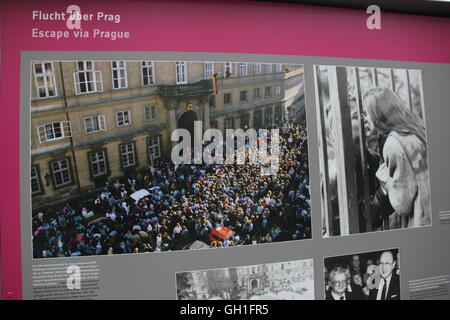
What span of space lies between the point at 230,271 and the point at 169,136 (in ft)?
3.87

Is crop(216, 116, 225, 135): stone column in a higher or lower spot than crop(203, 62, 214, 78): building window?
lower

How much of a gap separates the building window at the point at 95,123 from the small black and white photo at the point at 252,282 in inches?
50.5

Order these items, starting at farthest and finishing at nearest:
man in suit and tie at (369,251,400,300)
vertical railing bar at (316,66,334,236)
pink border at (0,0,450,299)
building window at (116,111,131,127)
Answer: man in suit and tie at (369,251,400,300), vertical railing bar at (316,66,334,236), building window at (116,111,131,127), pink border at (0,0,450,299)

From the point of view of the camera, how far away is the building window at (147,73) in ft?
7.32

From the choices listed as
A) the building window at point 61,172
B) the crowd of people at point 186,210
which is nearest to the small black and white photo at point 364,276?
the crowd of people at point 186,210

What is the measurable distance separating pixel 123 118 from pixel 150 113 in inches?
8.2

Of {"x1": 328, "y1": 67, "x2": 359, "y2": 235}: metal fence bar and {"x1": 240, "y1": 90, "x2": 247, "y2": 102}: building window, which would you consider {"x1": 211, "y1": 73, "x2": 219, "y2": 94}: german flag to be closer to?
{"x1": 240, "y1": 90, "x2": 247, "y2": 102}: building window

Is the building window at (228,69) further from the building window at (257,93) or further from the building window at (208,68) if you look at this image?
the building window at (257,93)

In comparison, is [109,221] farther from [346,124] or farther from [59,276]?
[346,124]

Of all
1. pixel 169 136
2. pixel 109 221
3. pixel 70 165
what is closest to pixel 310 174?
pixel 169 136

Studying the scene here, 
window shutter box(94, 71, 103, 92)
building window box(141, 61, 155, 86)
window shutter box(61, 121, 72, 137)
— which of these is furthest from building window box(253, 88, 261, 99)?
window shutter box(61, 121, 72, 137)

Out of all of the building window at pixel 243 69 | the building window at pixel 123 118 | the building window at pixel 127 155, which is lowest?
the building window at pixel 127 155

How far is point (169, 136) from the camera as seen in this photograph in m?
2.29

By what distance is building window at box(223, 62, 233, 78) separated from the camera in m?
2.34
